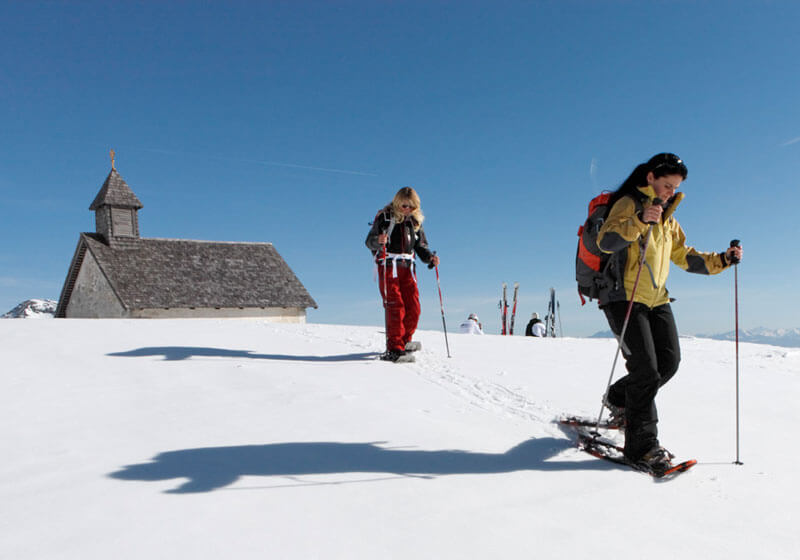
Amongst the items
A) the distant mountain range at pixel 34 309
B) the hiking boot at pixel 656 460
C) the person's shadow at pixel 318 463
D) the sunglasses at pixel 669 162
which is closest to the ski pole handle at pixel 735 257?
the sunglasses at pixel 669 162

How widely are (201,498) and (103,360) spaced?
3786 millimetres

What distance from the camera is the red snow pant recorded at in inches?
258

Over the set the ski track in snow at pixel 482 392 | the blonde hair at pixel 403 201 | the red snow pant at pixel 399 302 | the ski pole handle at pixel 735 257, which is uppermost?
the blonde hair at pixel 403 201

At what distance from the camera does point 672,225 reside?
159 inches

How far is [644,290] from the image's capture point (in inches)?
144

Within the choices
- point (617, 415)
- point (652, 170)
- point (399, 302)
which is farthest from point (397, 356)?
point (652, 170)

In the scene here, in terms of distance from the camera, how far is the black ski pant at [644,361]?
139 inches

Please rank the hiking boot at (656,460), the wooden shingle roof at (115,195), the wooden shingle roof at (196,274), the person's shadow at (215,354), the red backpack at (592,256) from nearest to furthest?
1. the hiking boot at (656,460)
2. the red backpack at (592,256)
3. the person's shadow at (215,354)
4. the wooden shingle roof at (196,274)
5. the wooden shingle roof at (115,195)

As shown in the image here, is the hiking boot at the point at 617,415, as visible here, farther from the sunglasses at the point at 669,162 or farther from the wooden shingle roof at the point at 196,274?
the wooden shingle roof at the point at 196,274

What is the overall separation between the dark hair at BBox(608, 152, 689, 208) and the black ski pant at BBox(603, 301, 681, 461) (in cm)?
71

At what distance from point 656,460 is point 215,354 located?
15.5 ft

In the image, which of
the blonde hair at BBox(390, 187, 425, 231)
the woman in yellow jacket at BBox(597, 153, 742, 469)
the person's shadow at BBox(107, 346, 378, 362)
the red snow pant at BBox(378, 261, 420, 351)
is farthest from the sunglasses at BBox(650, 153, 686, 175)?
the person's shadow at BBox(107, 346, 378, 362)

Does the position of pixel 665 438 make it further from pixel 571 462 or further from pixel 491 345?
pixel 491 345

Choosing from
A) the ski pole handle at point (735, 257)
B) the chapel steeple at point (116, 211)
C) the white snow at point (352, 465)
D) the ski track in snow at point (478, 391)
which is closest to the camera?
the white snow at point (352, 465)
